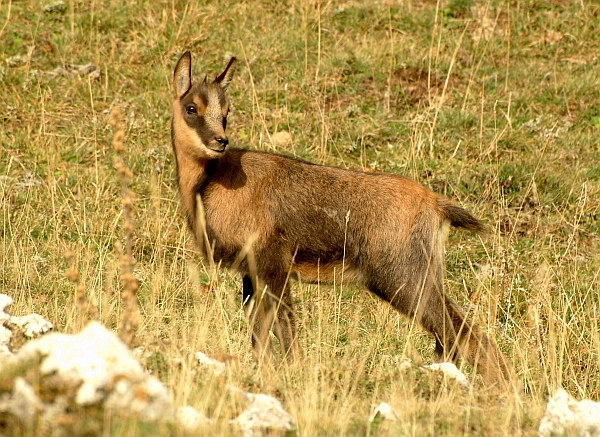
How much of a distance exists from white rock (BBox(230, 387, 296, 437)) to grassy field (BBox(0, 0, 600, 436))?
2.36ft

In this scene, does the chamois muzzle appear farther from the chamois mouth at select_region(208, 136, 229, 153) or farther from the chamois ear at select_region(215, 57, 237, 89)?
the chamois ear at select_region(215, 57, 237, 89)

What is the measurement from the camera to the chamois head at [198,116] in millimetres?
6113

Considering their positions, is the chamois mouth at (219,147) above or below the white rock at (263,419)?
above

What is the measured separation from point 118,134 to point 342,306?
3480 mm

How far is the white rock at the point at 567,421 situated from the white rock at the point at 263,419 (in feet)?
3.82

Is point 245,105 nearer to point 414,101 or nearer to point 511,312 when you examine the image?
point 414,101

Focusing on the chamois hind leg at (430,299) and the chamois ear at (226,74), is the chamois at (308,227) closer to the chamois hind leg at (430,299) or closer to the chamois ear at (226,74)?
the chamois hind leg at (430,299)

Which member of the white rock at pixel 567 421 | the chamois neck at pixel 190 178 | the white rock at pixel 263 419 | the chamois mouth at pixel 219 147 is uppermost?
the chamois mouth at pixel 219 147

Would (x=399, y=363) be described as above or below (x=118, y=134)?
below

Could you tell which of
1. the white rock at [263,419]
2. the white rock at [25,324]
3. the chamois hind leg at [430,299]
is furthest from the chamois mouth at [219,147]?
the white rock at [263,419]

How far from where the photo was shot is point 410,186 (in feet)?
21.0

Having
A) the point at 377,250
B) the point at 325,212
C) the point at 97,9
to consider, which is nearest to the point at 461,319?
the point at 377,250

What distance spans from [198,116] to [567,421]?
339 centimetres

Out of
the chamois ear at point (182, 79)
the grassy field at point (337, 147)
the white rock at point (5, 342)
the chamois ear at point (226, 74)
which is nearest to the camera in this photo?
the white rock at point (5, 342)
